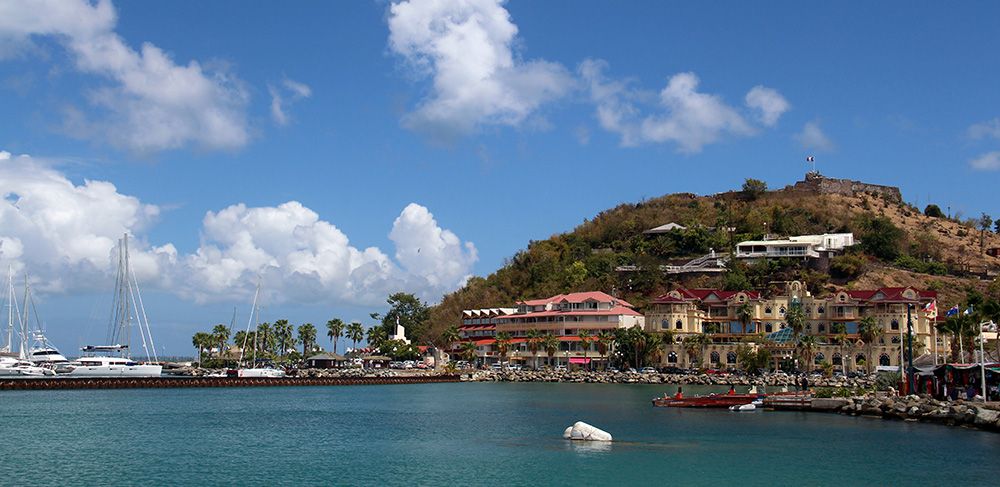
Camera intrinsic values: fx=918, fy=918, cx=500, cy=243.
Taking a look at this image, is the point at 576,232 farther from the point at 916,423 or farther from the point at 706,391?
the point at 916,423

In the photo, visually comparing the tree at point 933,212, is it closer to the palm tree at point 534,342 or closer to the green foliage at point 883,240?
the green foliage at point 883,240

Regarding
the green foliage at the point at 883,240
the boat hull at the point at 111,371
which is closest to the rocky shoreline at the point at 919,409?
the green foliage at the point at 883,240

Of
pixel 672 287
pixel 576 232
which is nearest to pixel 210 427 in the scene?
pixel 672 287

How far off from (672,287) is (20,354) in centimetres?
8933

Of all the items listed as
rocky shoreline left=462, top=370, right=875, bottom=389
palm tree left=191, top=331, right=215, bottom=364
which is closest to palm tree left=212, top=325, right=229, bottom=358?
palm tree left=191, top=331, right=215, bottom=364

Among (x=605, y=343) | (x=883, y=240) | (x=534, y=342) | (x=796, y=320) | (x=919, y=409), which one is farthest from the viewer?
(x=883, y=240)

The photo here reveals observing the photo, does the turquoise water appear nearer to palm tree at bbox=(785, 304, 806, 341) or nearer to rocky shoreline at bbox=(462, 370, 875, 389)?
rocky shoreline at bbox=(462, 370, 875, 389)

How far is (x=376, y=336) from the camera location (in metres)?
143

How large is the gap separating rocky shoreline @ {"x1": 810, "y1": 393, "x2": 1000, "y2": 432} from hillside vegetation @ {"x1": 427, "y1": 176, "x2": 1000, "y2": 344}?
64.3 meters

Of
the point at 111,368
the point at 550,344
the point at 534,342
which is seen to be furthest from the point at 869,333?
the point at 111,368

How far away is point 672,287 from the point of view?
135 m

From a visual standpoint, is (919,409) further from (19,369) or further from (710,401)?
(19,369)

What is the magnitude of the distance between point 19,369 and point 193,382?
1110 inches

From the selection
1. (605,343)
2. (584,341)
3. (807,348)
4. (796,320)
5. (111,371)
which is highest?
(796,320)
